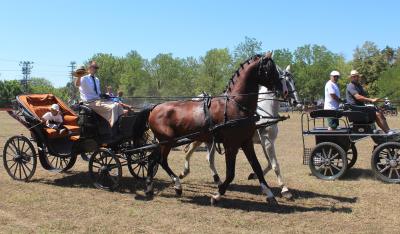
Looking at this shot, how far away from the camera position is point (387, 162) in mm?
9586

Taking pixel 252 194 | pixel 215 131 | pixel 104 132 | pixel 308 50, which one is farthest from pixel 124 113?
pixel 308 50

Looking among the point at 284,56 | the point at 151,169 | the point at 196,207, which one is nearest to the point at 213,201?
the point at 196,207

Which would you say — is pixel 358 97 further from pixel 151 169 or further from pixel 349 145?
pixel 151 169

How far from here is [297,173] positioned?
11055 millimetres

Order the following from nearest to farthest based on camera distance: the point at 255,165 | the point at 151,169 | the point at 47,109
Answer: the point at 255,165 < the point at 151,169 < the point at 47,109

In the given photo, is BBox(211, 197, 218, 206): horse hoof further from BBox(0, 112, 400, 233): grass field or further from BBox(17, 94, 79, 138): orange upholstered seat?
BBox(17, 94, 79, 138): orange upholstered seat

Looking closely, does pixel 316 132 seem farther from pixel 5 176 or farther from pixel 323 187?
pixel 5 176

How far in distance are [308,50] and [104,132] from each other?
8091 cm

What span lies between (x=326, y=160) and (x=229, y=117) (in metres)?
3.18

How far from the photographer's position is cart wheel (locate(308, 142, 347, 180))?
10.1 meters

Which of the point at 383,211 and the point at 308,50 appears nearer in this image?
the point at 383,211

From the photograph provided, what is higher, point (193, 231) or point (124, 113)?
point (124, 113)

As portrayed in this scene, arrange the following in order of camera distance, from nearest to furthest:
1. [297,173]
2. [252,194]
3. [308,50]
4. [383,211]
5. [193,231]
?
1. [193,231]
2. [383,211]
3. [252,194]
4. [297,173]
5. [308,50]

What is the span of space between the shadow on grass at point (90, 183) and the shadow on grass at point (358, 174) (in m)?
3.80
